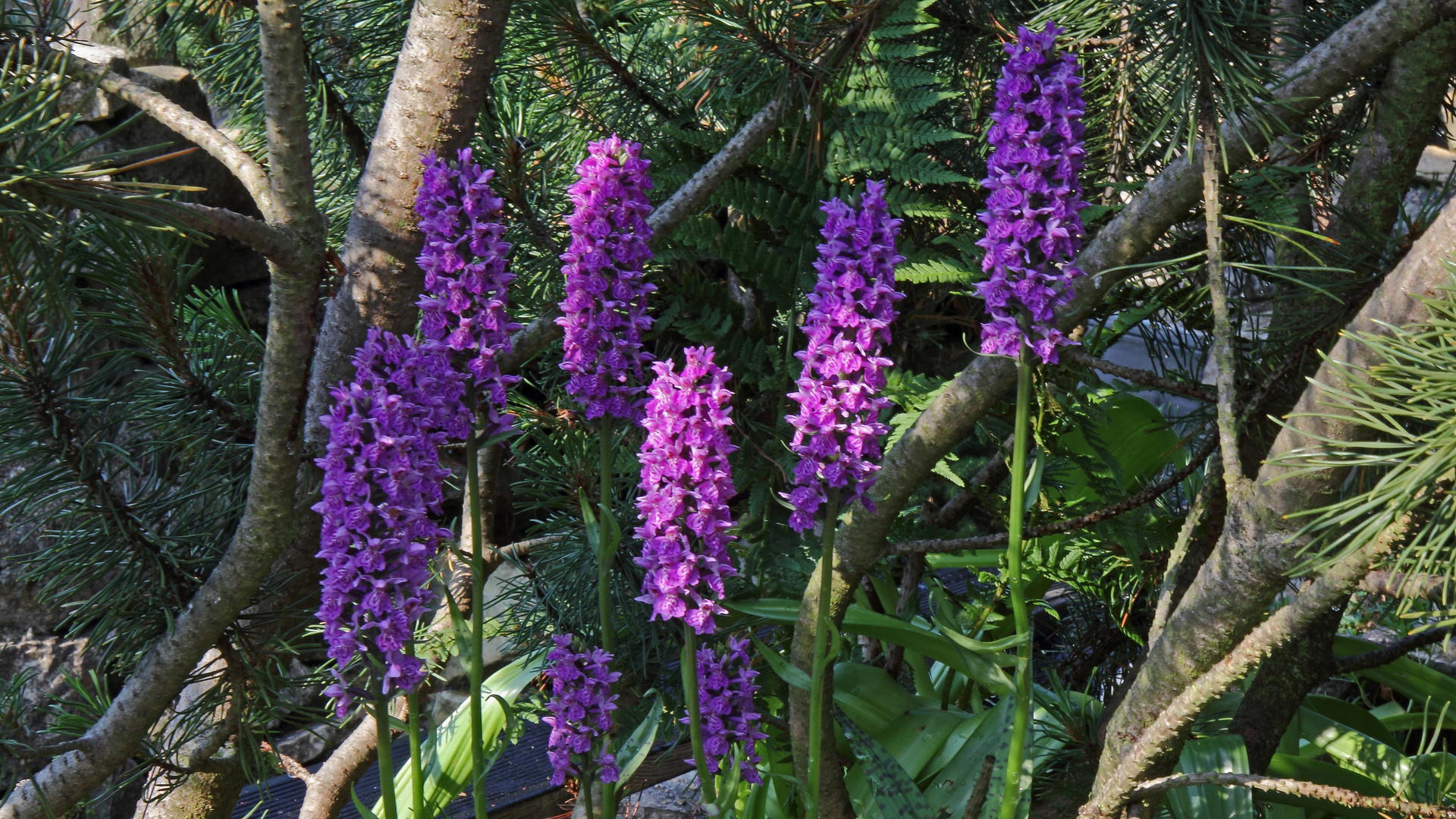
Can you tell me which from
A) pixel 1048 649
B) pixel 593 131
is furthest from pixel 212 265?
pixel 1048 649

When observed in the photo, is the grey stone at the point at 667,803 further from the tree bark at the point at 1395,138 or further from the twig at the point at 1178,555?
the tree bark at the point at 1395,138

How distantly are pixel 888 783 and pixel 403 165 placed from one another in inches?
25.8

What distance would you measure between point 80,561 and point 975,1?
1.00 meters

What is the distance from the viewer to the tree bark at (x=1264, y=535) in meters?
0.55

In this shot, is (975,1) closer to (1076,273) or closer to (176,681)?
(1076,273)

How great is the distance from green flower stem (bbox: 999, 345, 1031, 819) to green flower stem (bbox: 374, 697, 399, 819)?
0.40 meters

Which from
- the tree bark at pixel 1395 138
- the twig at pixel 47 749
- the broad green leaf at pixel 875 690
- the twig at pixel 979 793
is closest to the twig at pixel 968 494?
the broad green leaf at pixel 875 690

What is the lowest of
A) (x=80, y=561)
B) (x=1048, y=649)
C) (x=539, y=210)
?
(x=1048, y=649)

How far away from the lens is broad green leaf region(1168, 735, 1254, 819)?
944 millimetres

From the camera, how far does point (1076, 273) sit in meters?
0.64

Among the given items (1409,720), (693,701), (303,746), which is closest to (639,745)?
(693,701)

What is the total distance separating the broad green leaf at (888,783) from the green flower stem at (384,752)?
0.37 meters

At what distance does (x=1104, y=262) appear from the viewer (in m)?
0.76

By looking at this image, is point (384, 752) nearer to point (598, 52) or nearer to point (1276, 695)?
point (598, 52)
